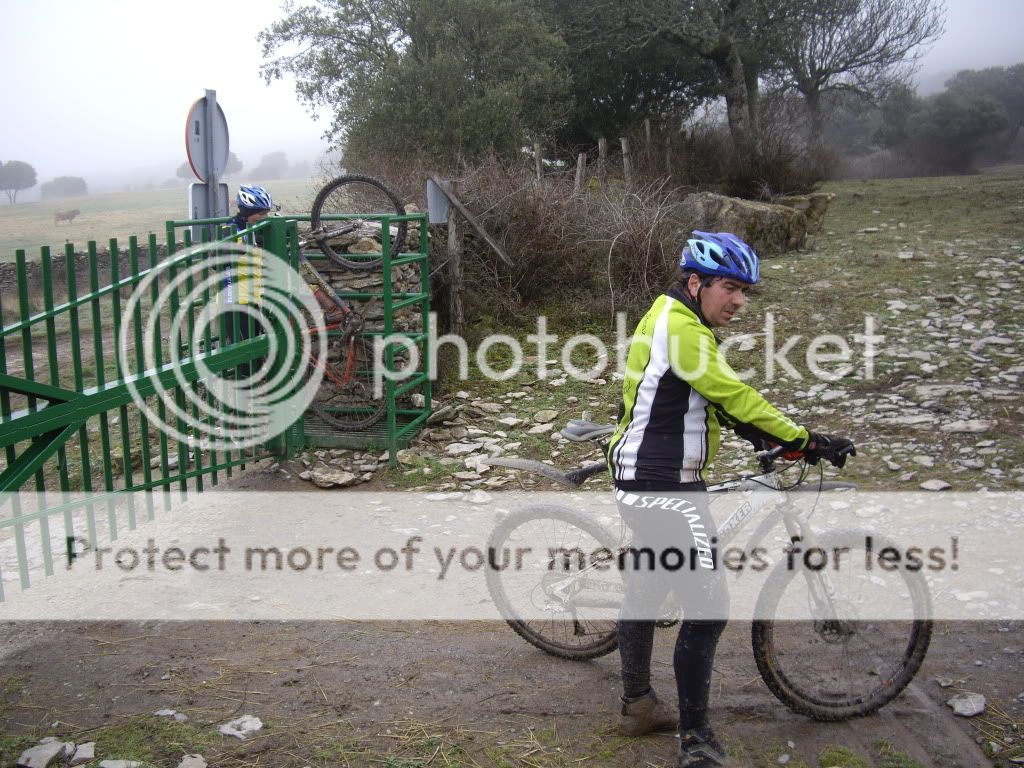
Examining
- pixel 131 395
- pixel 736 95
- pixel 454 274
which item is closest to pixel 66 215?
pixel 454 274

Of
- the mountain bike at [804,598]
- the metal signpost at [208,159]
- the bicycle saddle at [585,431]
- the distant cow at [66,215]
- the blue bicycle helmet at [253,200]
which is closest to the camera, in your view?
the mountain bike at [804,598]

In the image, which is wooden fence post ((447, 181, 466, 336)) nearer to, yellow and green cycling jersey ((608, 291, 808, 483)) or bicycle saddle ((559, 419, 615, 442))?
bicycle saddle ((559, 419, 615, 442))

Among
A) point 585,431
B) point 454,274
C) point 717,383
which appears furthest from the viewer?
point 454,274

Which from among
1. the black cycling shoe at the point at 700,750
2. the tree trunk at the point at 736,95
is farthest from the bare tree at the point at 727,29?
the black cycling shoe at the point at 700,750

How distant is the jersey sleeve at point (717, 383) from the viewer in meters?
3.12

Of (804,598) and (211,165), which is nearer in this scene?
(804,598)

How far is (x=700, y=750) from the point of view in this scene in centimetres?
327

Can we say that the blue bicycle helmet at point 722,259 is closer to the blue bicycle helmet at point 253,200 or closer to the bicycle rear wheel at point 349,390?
the bicycle rear wheel at point 349,390

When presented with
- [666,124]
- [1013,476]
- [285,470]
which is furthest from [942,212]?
[285,470]

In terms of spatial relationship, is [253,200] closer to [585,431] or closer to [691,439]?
[585,431]

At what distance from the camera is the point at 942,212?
1541 cm

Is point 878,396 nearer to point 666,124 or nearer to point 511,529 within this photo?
point 511,529

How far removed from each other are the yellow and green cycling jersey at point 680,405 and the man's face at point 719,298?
0.08m

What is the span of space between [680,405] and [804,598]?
0.97 m
